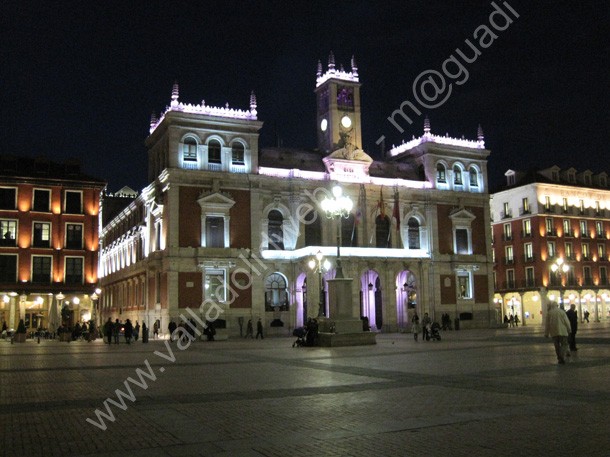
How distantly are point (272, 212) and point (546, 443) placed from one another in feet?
Result: 147

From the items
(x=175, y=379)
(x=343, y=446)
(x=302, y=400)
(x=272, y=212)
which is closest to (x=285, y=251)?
(x=272, y=212)

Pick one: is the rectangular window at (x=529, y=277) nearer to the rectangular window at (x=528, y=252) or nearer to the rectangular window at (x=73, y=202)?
the rectangular window at (x=528, y=252)

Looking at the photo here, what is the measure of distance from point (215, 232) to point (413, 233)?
19009 mm

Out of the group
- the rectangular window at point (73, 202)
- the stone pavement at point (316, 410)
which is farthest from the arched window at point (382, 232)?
the stone pavement at point (316, 410)

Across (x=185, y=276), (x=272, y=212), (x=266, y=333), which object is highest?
(x=272, y=212)

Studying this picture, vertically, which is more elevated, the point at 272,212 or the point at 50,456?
the point at 272,212

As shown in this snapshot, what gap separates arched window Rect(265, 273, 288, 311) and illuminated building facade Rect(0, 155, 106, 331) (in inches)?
594

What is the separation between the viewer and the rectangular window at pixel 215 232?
49.4m

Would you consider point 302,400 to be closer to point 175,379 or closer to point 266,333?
point 175,379

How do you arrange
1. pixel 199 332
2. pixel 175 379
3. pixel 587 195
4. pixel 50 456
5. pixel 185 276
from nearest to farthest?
pixel 50 456 < pixel 175 379 < pixel 199 332 < pixel 185 276 < pixel 587 195

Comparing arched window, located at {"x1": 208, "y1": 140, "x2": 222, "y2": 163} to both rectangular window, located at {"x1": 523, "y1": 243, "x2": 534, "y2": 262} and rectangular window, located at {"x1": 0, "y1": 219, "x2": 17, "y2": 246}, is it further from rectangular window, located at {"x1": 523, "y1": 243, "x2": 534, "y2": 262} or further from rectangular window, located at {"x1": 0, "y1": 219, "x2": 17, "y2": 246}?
rectangular window, located at {"x1": 523, "y1": 243, "x2": 534, "y2": 262}

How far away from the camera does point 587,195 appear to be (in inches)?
2906

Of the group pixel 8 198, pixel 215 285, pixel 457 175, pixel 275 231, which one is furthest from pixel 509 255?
pixel 8 198

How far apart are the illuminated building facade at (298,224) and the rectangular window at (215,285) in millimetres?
83
